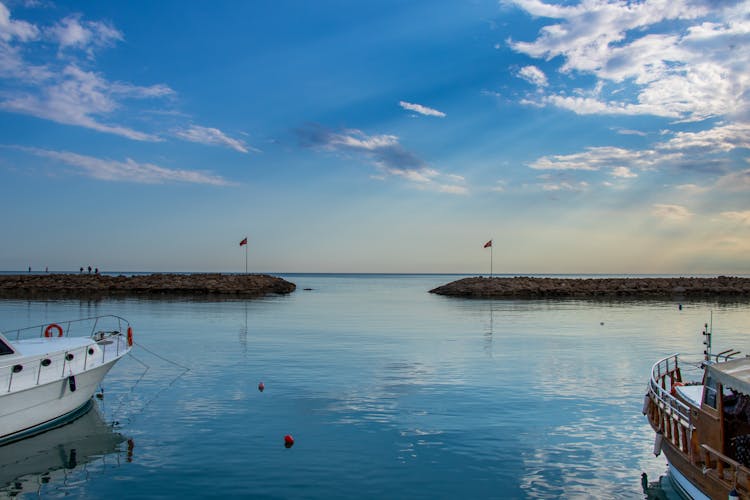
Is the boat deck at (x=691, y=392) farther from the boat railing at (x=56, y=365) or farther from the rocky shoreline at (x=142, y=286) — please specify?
the rocky shoreline at (x=142, y=286)

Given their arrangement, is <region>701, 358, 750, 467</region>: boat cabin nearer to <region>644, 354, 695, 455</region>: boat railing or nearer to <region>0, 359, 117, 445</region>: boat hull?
<region>644, 354, 695, 455</region>: boat railing

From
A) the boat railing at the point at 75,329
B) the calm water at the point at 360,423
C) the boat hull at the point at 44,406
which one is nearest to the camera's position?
the calm water at the point at 360,423

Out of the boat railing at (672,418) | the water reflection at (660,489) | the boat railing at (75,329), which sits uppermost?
the boat railing at (672,418)

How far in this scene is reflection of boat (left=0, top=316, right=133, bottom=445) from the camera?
15.7m

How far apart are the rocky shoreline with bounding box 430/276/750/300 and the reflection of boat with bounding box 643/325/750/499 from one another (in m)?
73.5

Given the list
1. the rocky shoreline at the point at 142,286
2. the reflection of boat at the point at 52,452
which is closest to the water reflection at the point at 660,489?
the reflection of boat at the point at 52,452

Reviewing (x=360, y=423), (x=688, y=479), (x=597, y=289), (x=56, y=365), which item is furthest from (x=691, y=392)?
(x=597, y=289)

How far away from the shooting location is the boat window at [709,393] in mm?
11742

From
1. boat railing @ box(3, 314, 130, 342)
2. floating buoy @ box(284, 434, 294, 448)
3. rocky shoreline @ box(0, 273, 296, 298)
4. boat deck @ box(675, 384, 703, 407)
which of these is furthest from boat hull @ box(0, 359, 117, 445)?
rocky shoreline @ box(0, 273, 296, 298)

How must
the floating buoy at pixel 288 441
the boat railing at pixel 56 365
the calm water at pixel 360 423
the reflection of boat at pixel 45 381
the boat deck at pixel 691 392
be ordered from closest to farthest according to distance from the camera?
the calm water at pixel 360 423 < the boat deck at pixel 691 392 < the floating buoy at pixel 288 441 < the reflection of boat at pixel 45 381 < the boat railing at pixel 56 365

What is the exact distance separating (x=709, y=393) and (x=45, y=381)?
683 inches

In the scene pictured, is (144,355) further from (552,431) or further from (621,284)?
(621,284)

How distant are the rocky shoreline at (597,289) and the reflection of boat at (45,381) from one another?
239 ft

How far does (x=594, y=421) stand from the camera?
57.7 ft
